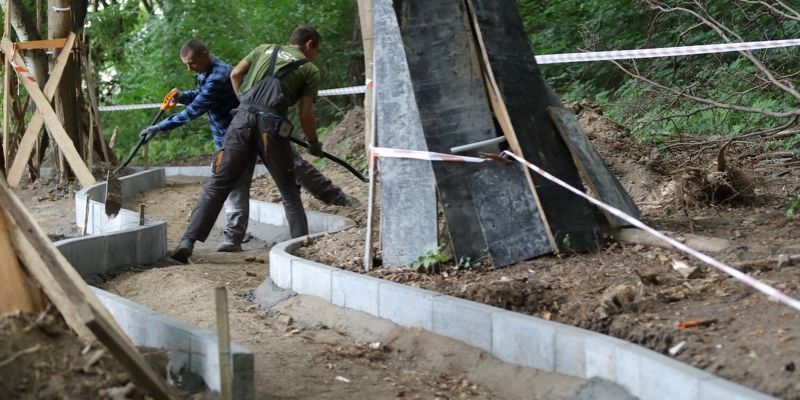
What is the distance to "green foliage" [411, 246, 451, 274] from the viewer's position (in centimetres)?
639

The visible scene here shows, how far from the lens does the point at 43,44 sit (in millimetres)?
12914

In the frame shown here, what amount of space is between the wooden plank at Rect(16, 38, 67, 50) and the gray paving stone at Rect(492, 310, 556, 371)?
31.7 ft

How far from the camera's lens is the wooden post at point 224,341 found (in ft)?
12.5

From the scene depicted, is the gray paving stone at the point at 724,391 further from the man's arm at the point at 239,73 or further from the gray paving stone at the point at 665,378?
the man's arm at the point at 239,73

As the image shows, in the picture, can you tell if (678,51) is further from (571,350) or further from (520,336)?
(571,350)

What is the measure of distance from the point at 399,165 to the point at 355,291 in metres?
0.98

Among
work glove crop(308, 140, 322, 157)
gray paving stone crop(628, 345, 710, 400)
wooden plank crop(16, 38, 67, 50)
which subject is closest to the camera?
gray paving stone crop(628, 345, 710, 400)

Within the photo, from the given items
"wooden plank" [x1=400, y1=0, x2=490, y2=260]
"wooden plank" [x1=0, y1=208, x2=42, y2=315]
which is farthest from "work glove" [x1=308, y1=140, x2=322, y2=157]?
"wooden plank" [x1=0, y1=208, x2=42, y2=315]

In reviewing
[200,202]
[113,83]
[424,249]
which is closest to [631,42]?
[200,202]

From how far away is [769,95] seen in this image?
Answer: 999 cm

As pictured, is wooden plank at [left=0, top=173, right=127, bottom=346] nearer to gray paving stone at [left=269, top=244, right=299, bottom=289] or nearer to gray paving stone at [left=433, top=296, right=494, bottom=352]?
gray paving stone at [left=433, top=296, right=494, bottom=352]

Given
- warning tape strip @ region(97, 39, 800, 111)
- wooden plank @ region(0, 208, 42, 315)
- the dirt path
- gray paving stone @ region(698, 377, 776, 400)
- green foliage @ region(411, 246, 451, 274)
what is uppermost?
warning tape strip @ region(97, 39, 800, 111)

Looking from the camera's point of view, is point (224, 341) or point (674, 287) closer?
point (224, 341)

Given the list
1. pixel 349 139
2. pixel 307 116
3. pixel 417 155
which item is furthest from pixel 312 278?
pixel 349 139
